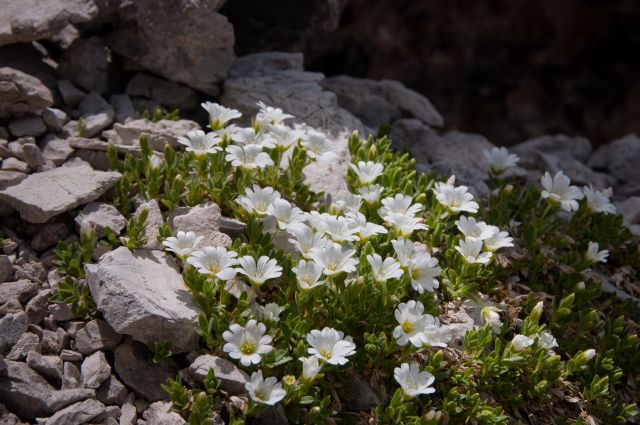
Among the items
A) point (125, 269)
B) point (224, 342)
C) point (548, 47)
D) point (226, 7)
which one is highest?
point (226, 7)

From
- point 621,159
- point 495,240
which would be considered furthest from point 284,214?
point 621,159

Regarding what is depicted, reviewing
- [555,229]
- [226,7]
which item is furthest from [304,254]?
[226,7]

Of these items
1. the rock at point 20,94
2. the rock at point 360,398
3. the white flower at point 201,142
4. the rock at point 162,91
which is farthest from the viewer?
the rock at point 162,91

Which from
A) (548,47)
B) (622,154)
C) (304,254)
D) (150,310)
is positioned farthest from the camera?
(548,47)

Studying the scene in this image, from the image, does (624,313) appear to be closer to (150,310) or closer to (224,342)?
(224,342)

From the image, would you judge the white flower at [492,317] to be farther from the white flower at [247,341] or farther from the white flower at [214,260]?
the white flower at [214,260]

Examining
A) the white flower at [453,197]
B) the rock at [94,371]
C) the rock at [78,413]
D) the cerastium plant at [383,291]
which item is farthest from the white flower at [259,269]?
the white flower at [453,197]
